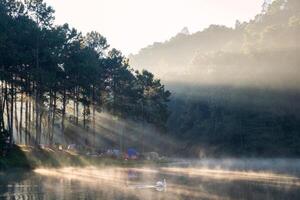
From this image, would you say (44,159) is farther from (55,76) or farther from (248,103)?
(248,103)

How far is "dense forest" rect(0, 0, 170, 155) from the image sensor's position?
7188 cm

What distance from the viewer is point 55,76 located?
76188 millimetres

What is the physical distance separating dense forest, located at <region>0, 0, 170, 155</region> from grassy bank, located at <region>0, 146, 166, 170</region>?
2.22 m

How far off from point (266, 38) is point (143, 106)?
5495cm

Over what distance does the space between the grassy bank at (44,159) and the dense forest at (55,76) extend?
222cm

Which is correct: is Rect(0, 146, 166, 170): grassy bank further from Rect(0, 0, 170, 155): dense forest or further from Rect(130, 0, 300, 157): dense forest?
Rect(130, 0, 300, 157): dense forest

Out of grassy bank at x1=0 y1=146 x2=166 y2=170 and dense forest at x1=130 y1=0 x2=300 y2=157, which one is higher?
dense forest at x1=130 y1=0 x2=300 y2=157

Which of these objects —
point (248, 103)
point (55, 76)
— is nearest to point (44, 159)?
point (55, 76)

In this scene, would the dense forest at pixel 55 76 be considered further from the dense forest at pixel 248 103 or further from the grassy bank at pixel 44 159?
the dense forest at pixel 248 103

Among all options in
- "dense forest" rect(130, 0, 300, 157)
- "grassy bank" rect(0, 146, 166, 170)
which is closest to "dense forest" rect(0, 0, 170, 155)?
"grassy bank" rect(0, 146, 166, 170)

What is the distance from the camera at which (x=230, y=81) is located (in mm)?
138875

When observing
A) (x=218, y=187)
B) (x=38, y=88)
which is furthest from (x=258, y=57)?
(x=218, y=187)

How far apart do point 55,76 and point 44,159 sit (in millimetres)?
13989

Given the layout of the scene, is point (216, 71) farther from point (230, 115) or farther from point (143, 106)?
point (143, 106)
